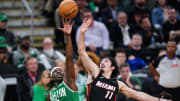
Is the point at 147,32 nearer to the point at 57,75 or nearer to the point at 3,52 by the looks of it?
the point at 3,52

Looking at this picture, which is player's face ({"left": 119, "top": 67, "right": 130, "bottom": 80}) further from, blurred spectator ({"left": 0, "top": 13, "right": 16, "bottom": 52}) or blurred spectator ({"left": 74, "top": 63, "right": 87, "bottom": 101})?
blurred spectator ({"left": 0, "top": 13, "right": 16, "bottom": 52})

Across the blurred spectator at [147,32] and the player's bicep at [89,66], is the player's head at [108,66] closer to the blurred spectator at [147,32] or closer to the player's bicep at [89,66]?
the player's bicep at [89,66]

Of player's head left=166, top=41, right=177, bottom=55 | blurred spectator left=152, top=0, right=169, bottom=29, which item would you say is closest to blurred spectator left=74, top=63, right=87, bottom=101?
player's head left=166, top=41, right=177, bottom=55

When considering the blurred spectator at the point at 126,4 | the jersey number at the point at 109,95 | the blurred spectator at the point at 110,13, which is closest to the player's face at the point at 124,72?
the jersey number at the point at 109,95

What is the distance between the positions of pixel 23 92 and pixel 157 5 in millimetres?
6720

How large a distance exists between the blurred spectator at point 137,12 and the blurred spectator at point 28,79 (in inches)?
179

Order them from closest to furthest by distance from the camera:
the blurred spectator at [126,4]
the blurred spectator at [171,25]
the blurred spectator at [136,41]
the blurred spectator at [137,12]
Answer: the blurred spectator at [136,41] < the blurred spectator at [171,25] < the blurred spectator at [137,12] < the blurred spectator at [126,4]

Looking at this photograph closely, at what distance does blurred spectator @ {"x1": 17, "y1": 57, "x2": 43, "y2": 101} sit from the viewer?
9.75m

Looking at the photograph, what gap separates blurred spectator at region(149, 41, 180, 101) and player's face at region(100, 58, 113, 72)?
9.53 ft

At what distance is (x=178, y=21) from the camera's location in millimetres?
13422

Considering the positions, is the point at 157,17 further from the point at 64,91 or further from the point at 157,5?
the point at 64,91

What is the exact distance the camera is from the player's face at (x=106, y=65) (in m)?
7.19

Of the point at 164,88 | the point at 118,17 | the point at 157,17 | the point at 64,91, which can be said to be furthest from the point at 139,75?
the point at 64,91

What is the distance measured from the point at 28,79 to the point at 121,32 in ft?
12.9
